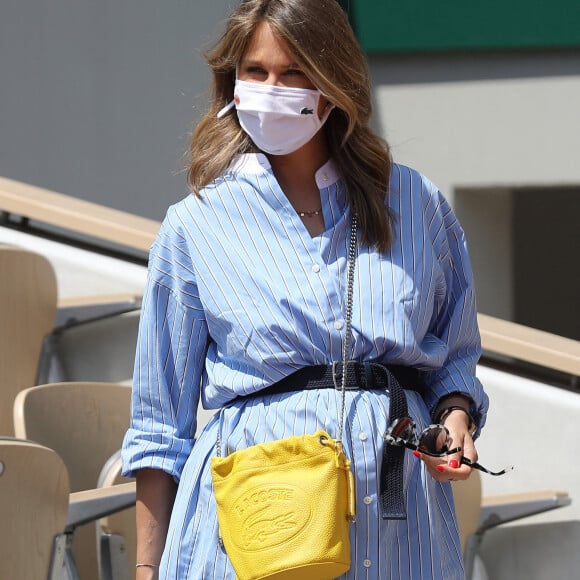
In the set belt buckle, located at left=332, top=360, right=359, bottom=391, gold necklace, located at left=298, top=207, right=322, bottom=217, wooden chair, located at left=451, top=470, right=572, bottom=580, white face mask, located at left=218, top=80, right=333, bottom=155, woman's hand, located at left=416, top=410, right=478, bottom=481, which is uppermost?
white face mask, located at left=218, top=80, right=333, bottom=155

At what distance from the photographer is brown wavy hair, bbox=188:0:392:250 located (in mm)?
1719

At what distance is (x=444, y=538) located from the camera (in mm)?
1697

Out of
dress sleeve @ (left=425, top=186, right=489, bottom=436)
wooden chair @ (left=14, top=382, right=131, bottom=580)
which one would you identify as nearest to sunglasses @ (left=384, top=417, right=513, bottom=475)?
dress sleeve @ (left=425, top=186, right=489, bottom=436)

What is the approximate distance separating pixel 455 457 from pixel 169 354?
0.45 meters

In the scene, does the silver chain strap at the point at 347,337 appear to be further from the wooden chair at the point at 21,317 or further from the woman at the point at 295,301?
the wooden chair at the point at 21,317

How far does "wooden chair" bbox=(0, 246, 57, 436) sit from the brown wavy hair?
1.64 meters

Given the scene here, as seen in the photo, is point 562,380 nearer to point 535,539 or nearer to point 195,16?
point 535,539

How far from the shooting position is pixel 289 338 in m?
1.66

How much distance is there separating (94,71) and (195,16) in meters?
0.57

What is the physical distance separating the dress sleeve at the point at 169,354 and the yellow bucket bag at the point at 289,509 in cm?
17

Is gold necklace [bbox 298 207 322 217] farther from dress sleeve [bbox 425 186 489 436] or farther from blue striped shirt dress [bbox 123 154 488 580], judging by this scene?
dress sleeve [bbox 425 186 489 436]

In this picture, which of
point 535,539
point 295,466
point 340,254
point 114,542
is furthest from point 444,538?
point 535,539

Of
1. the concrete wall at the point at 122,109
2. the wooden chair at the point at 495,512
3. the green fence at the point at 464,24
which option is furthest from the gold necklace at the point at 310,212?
the concrete wall at the point at 122,109

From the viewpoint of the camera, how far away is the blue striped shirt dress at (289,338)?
1650 mm
